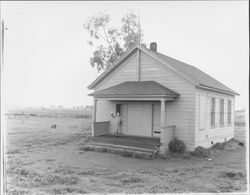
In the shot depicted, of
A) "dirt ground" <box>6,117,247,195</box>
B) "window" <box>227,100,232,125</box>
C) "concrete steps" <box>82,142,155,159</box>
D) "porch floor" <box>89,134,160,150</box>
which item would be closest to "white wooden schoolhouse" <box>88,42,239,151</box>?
"porch floor" <box>89,134,160,150</box>

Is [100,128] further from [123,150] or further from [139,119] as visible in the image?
[123,150]

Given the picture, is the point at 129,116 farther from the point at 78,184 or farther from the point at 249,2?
the point at 249,2

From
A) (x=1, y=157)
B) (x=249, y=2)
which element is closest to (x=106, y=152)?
(x=1, y=157)

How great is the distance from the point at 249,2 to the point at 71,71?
31.1 feet

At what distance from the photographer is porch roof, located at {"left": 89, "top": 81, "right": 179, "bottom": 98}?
1206 cm

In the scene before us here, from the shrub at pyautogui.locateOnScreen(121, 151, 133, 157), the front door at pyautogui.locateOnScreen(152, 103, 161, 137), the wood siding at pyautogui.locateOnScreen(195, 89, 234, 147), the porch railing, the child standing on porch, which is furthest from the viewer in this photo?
the porch railing

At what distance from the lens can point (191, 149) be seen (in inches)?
484

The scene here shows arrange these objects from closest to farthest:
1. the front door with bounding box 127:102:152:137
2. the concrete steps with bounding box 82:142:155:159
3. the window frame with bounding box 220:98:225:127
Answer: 1. the concrete steps with bounding box 82:142:155:159
2. the front door with bounding box 127:102:152:137
3. the window frame with bounding box 220:98:225:127

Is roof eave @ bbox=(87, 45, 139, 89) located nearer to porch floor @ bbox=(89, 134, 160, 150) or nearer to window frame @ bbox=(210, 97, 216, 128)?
porch floor @ bbox=(89, 134, 160, 150)

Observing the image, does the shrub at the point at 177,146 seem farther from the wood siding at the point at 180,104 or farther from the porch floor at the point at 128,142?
the porch floor at the point at 128,142

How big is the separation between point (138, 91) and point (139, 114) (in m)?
2.04

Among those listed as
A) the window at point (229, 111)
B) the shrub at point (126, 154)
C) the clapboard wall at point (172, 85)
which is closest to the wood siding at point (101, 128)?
the clapboard wall at point (172, 85)

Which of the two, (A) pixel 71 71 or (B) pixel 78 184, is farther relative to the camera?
(A) pixel 71 71

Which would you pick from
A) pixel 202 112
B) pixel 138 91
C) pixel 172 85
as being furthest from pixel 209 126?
pixel 138 91
